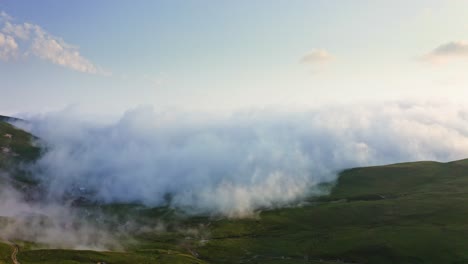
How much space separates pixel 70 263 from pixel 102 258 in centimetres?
1561

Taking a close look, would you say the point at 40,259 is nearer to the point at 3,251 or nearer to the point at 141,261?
the point at 3,251

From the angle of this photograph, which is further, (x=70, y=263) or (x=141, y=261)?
(x=141, y=261)

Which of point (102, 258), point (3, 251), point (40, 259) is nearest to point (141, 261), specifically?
point (102, 258)

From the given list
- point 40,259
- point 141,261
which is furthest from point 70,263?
point 141,261

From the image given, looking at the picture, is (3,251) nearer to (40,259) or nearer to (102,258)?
(40,259)

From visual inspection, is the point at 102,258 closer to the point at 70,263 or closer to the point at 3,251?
the point at 70,263

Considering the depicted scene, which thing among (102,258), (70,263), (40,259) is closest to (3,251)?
(40,259)

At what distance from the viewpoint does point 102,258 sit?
7623 inches

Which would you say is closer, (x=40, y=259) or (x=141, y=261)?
(x=40, y=259)

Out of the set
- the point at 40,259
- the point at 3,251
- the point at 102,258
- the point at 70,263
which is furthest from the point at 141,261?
the point at 3,251

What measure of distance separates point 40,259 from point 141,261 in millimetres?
47670

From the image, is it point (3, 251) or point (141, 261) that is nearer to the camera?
point (3, 251)

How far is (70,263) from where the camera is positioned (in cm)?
18338

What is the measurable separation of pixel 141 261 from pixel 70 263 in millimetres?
34192
